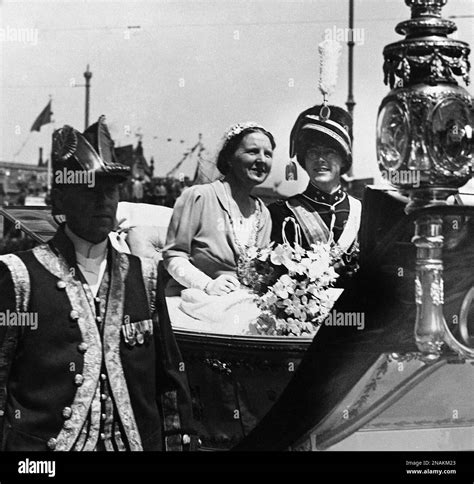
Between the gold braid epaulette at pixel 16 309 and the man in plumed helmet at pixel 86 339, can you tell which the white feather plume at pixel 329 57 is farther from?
the gold braid epaulette at pixel 16 309

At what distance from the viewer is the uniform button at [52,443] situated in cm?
212

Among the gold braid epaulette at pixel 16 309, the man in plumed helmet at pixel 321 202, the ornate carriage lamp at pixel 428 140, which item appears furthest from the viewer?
the man in plumed helmet at pixel 321 202

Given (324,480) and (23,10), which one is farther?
(23,10)

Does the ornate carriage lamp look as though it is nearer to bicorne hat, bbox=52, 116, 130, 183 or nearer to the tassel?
bicorne hat, bbox=52, 116, 130, 183

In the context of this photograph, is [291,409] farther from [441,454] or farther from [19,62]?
[19,62]

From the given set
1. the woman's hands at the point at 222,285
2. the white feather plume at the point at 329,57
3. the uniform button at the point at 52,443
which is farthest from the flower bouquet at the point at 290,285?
the uniform button at the point at 52,443

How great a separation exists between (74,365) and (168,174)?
36.6 inches

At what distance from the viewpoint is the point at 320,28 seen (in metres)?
2.90

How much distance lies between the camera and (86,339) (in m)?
2.17

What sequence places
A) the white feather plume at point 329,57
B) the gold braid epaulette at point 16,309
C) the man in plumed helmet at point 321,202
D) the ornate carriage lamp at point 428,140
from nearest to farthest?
the ornate carriage lamp at point 428,140
the gold braid epaulette at point 16,309
the white feather plume at point 329,57
the man in plumed helmet at point 321,202

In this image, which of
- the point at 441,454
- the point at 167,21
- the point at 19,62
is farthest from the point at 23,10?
the point at 441,454

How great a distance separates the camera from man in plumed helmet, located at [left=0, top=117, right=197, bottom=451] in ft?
6.92

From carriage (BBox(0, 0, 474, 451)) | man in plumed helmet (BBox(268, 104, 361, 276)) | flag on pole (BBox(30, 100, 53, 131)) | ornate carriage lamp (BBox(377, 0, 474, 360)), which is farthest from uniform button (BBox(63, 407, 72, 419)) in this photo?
man in plumed helmet (BBox(268, 104, 361, 276))

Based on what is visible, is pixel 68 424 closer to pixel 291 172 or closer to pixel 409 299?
pixel 409 299
